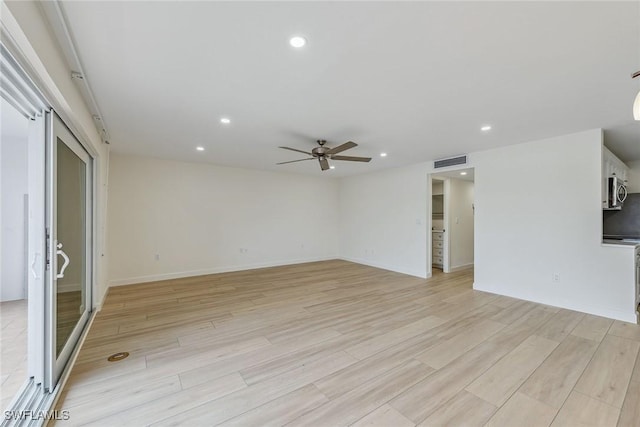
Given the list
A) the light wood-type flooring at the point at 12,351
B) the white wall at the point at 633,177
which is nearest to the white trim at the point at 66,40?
the light wood-type flooring at the point at 12,351

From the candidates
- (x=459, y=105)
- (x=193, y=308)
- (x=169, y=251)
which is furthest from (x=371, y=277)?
(x=169, y=251)

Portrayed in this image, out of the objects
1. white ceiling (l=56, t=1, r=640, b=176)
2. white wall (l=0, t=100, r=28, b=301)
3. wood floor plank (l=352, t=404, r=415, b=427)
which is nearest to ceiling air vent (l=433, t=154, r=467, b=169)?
white ceiling (l=56, t=1, r=640, b=176)

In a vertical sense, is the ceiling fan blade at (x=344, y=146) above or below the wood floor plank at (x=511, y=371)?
above

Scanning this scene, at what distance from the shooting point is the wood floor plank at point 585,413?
166 cm

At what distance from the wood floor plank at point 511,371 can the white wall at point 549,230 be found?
1493 millimetres

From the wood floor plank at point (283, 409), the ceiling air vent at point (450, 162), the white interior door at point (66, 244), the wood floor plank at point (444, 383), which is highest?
the ceiling air vent at point (450, 162)

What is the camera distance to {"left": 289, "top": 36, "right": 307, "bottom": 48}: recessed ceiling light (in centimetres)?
168

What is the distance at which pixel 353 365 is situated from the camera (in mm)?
2295

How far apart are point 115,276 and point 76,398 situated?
12.0ft

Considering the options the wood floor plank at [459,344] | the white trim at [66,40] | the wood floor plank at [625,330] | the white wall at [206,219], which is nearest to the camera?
the white trim at [66,40]

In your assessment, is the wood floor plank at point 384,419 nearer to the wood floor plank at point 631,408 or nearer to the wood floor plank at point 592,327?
the wood floor plank at point 631,408

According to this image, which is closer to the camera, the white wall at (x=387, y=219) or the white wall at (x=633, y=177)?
the white wall at (x=633, y=177)

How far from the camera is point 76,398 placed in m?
1.85

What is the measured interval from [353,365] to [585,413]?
1.59 meters
